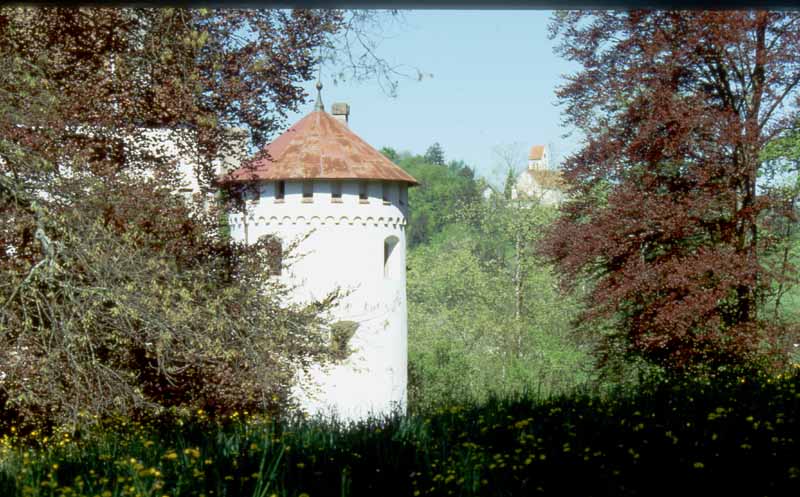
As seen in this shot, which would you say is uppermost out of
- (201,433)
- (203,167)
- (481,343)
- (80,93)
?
(80,93)

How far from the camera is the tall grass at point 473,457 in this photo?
3.83m

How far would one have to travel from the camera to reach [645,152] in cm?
1216

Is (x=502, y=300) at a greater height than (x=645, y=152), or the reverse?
(x=645, y=152)

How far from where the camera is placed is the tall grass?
383cm

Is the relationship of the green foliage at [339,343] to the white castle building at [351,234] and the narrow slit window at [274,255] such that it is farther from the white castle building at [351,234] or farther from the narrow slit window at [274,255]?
the white castle building at [351,234]

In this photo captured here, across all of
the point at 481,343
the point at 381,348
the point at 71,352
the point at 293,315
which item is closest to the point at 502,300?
the point at 481,343

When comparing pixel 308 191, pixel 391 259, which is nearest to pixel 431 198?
pixel 391 259

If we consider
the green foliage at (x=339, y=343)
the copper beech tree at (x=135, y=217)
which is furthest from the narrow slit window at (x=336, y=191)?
the copper beech tree at (x=135, y=217)

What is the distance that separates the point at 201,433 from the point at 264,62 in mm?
3876

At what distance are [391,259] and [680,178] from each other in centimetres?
1264

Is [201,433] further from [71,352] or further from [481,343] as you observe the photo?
[481,343]

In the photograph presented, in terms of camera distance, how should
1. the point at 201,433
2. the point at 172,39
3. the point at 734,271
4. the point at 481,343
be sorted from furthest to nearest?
1. the point at 481,343
2. the point at 734,271
3. the point at 172,39
4. the point at 201,433

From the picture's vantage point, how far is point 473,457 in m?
4.11

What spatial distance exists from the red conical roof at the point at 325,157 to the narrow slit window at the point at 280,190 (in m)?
0.26
